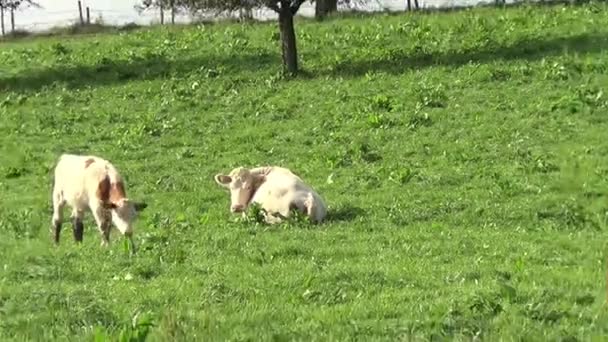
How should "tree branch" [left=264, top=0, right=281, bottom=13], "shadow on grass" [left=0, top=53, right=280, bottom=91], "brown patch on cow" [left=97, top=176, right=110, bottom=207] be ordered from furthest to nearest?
"shadow on grass" [left=0, top=53, right=280, bottom=91] < "tree branch" [left=264, top=0, right=281, bottom=13] < "brown patch on cow" [left=97, top=176, right=110, bottom=207]

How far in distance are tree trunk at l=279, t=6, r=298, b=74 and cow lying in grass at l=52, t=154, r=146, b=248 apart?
1404 centimetres

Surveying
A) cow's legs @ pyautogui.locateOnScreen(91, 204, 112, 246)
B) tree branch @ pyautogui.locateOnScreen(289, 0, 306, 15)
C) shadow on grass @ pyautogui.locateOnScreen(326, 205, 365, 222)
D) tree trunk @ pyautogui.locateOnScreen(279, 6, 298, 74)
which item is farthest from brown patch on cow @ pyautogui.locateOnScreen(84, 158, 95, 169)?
tree branch @ pyautogui.locateOnScreen(289, 0, 306, 15)

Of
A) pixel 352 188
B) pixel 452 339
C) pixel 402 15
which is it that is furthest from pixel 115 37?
pixel 452 339

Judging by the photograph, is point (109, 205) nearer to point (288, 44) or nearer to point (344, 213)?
point (344, 213)

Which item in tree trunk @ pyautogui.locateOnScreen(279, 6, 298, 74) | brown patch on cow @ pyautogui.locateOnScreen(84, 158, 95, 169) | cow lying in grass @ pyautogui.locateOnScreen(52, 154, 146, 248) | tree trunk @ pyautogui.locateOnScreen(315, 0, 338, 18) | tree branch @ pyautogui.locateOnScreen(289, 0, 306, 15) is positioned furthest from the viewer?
tree trunk @ pyautogui.locateOnScreen(315, 0, 338, 18)

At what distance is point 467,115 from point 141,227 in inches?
384

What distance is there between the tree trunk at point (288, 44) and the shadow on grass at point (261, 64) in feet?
1.41

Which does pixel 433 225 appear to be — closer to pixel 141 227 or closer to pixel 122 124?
pixel 141 227

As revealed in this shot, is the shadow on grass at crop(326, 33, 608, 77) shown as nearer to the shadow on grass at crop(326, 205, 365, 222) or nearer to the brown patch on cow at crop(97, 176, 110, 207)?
the shadow on grass at crop(326, 205, 365, 222)

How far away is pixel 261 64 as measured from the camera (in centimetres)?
3203

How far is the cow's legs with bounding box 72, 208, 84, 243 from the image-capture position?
52.7 ft

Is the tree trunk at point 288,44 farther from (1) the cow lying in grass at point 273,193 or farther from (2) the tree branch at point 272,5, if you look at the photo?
(1) the cow lying in grass at point 273,193

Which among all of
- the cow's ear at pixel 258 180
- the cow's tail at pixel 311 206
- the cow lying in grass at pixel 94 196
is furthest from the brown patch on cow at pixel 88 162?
the cow's tail at pixel 311 206

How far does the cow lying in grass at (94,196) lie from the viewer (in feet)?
48.9
